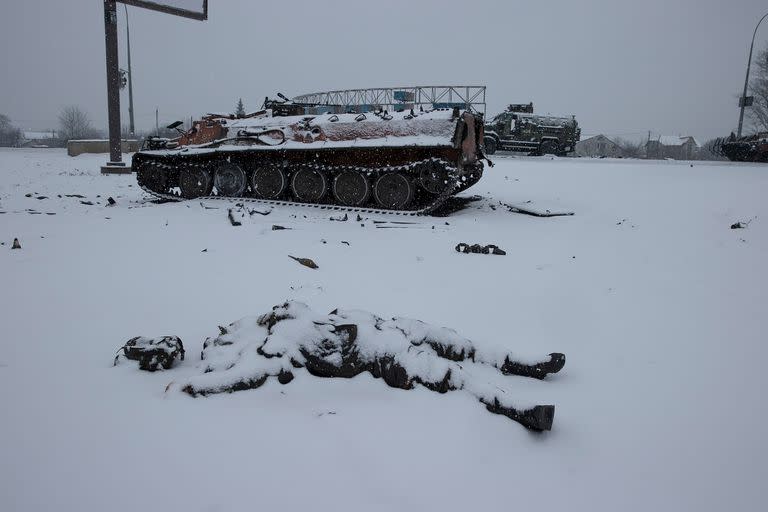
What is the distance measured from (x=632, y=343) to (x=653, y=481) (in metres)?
1.86

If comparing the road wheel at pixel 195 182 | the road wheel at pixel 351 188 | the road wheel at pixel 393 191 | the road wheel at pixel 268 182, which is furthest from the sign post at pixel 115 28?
the road wheel at pixel 393 191

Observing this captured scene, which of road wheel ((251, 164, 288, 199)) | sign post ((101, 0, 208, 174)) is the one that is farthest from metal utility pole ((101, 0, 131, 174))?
road wheel ((251, 164, 288, 199))

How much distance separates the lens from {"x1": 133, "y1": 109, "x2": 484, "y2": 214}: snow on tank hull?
9930 mm

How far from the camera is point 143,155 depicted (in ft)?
41.2

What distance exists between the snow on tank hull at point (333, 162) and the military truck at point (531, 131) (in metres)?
11.8

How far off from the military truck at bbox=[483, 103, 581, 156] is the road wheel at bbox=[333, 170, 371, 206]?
44.7 ft

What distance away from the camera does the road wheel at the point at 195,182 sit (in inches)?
485

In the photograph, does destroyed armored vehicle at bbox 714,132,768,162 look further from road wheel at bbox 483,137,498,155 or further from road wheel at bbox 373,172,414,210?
road wheel at bbox 373,172,414,210

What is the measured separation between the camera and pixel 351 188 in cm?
1080

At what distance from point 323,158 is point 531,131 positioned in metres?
15.0

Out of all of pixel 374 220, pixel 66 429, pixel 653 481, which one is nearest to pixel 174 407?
pixel 66 429

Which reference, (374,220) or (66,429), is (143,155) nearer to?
(374,220)

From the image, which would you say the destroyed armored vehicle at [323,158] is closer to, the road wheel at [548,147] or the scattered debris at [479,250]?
the scattered debris at [479,250]

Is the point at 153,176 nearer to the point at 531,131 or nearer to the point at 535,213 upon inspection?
the point at 535,213
